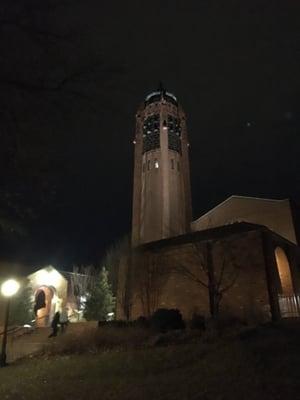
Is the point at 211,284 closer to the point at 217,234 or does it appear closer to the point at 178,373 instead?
the point at 217,234

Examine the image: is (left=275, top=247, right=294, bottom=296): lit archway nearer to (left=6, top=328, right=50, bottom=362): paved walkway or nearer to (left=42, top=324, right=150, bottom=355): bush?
(left=42, top=324, right=150, bottom=355): bush

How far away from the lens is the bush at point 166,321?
16016 mm

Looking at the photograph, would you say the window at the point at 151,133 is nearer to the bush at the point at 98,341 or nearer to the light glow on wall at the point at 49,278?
the light glow on wall at the point at 49,278

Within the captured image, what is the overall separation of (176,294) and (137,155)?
35902 millimetres

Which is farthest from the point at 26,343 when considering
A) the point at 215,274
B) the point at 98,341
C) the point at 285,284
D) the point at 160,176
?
the point at 160,176

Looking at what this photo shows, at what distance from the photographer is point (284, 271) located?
24.3 metres

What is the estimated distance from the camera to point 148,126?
58.9 metres

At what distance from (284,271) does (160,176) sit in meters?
31.0

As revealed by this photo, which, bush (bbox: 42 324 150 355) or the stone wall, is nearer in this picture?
bush (bbox: 42 324 150 355)

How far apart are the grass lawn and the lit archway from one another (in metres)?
11.9

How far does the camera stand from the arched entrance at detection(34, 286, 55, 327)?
110 ft

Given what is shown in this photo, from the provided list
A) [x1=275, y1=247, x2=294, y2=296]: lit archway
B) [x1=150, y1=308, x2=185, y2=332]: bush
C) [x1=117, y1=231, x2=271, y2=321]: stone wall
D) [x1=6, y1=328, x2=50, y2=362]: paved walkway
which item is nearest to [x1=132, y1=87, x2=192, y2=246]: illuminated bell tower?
[x1=117, y1=231, x2=271, y2=321]: stone wall

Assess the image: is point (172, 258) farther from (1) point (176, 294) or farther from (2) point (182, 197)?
(2) point (182, 197)

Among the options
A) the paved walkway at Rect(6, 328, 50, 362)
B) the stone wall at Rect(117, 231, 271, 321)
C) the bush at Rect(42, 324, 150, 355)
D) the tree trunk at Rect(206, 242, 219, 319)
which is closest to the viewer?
the bush at Rect(42, 324, 150, 355)
